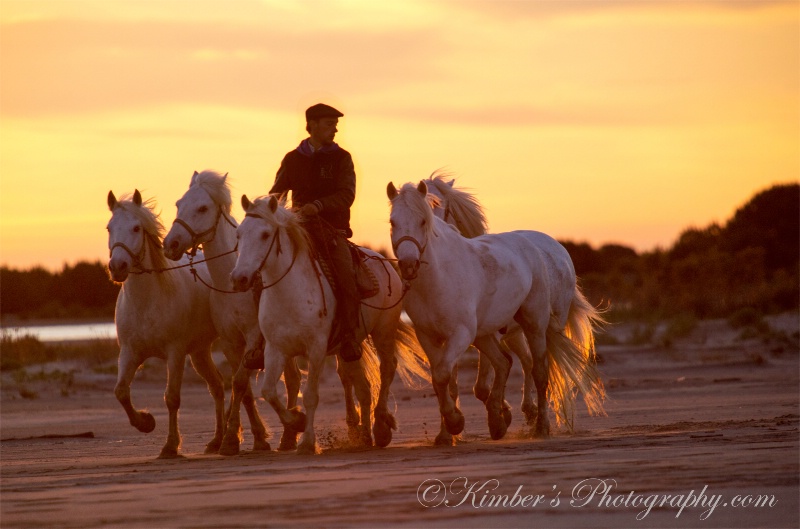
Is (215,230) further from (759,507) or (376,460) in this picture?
(759,507)

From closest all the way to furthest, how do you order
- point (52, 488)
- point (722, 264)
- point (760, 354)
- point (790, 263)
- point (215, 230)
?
point (52, 488) < point (215, 230) < point (760, 354) < point (722, 264) < point (790, 263)

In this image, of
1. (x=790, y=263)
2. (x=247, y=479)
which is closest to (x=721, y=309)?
(x=790, y=263)

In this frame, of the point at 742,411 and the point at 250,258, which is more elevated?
the point at 250,258

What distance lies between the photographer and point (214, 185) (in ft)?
37.1

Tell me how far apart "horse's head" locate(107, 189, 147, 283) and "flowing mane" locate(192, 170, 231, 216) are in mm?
547

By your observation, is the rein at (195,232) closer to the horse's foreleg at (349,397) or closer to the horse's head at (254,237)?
the horse's head at (254,237)

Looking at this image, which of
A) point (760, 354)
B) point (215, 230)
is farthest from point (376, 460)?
point (760, 354)

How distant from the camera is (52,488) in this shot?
8.52 m

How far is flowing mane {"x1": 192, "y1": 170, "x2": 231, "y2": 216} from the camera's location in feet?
37.0

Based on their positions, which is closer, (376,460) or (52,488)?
(52,488)

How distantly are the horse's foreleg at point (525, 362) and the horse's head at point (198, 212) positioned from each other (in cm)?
350

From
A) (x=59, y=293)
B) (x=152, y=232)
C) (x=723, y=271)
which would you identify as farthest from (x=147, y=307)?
(x=59, y=293)

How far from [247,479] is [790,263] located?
3886 centimetres

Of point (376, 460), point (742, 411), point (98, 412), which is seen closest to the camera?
point (376, 460)
